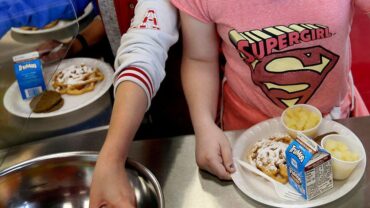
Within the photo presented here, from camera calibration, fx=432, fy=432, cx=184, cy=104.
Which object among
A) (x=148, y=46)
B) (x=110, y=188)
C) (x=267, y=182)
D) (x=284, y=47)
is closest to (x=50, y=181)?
(x=110, y=188)

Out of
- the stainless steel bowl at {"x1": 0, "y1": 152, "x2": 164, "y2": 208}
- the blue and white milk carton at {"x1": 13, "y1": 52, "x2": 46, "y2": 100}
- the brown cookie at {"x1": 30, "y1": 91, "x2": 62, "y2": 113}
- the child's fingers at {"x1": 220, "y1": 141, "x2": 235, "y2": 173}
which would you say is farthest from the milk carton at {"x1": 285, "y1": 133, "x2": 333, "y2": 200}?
the brown cookie at {"x1": 30, "y1": 91, "x2": 62, "y2": 113}

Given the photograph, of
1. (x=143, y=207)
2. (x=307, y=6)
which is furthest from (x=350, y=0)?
(x=143, y=207)

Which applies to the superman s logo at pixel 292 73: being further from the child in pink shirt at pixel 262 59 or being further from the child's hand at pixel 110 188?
the child's hand at pixel 110 188

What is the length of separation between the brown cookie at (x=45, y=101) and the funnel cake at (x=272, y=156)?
0.74 meters

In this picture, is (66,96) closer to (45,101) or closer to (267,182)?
(45,101)

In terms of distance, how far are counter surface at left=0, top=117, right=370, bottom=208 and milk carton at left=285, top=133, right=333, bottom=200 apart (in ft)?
0.15

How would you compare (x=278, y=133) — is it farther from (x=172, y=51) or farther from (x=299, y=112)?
(x=172, y=51)

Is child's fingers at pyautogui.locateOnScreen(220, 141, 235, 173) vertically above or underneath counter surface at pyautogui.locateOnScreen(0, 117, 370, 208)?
above

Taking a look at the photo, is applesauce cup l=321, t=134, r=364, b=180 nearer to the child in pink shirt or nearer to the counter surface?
the counter surface

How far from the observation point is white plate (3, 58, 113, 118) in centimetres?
113

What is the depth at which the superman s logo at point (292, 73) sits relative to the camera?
0.98 m

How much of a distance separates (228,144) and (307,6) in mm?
344

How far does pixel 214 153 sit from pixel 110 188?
22cm

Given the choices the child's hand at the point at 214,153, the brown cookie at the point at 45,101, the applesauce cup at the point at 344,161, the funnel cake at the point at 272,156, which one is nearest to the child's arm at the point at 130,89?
the child's hand at the point at 214,153
